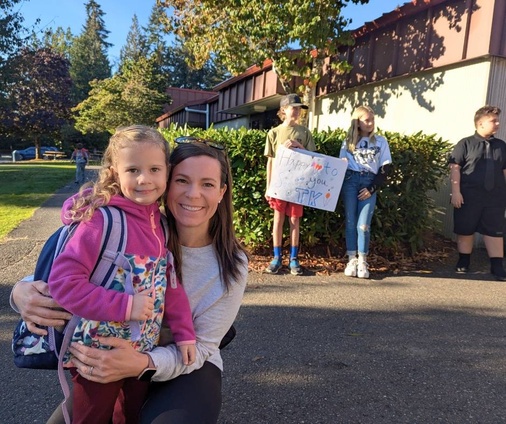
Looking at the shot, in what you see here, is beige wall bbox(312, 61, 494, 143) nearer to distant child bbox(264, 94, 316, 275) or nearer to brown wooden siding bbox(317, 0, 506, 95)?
brown wooden siding bbox(317, 0, 506, 95)

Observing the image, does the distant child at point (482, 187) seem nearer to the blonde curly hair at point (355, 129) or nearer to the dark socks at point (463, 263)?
the dark socks at point (463, 263)

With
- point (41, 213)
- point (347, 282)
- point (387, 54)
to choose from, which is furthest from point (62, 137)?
point (347, 282)

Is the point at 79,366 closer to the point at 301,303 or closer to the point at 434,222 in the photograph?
the point at 301,303

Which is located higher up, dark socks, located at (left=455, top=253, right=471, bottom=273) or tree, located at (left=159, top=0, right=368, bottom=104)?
tree, located at (left=159, top=0, right=368, bottom=104)

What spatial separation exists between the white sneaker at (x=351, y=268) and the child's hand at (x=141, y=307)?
3891 mm

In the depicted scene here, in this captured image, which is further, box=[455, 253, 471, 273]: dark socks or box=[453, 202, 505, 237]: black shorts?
box=[455, 253, 471, 273]: dark socks

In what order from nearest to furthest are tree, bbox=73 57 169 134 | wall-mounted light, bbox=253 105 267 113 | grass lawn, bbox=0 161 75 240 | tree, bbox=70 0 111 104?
grass lawn, bbox=0 161 75 240 < wall-mounted light, bbox=253 105 267 113 < tree, bbox=73 57 169 134 < tree, bbox=70 0 111 104

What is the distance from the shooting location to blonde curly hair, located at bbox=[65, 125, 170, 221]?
64.2 inches

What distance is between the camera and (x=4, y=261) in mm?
5488

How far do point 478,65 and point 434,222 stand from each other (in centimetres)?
258

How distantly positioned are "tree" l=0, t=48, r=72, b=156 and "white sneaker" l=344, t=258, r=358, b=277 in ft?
118

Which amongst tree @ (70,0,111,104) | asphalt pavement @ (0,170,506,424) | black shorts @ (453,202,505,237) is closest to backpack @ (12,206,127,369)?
asphalt pavement @ (0,170,506,424)

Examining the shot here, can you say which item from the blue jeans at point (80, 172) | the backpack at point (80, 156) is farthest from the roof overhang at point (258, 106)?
the blue jeans at point (80, 172)

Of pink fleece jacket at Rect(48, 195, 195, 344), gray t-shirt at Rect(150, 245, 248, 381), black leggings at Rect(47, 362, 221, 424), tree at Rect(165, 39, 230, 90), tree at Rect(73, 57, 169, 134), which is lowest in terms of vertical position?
black leggings at Rect(47, 362, 221, 424)
